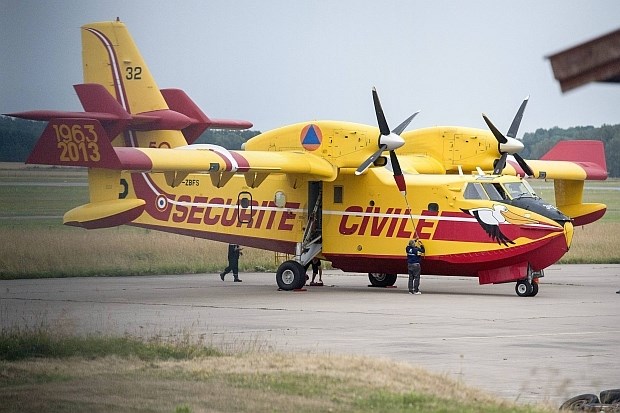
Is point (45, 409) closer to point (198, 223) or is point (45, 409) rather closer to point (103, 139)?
point (103, 139)

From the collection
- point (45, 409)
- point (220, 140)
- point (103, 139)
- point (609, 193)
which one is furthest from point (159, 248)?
point (609, 193)

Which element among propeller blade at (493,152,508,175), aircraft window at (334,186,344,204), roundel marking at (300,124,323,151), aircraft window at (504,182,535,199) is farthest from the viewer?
propeller blade at (493,152,508,175)

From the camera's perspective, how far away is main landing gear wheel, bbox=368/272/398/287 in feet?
101

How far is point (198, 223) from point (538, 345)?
13975 mm

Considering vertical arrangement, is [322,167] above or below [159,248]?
above

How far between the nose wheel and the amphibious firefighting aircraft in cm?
4

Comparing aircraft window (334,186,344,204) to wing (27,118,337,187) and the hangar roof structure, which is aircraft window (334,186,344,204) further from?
the hangar roof structure

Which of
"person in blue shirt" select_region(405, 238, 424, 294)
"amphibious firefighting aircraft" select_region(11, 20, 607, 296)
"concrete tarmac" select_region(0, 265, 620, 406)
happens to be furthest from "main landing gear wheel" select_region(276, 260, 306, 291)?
"person in blue shirt" select_region(405, 238, 424, 294)

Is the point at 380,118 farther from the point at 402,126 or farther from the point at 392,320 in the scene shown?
the point at 392,320

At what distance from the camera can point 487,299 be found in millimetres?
26828

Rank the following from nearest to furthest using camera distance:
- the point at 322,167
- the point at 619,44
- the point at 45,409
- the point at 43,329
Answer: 1. the point at 619,44
2. the point at 45,409
3. the point at 43,329
4. the point at 322,167

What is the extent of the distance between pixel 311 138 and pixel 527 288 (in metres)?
6.46

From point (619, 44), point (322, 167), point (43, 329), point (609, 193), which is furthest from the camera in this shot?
point (609, 193)

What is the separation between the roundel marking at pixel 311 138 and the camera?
28969mm
